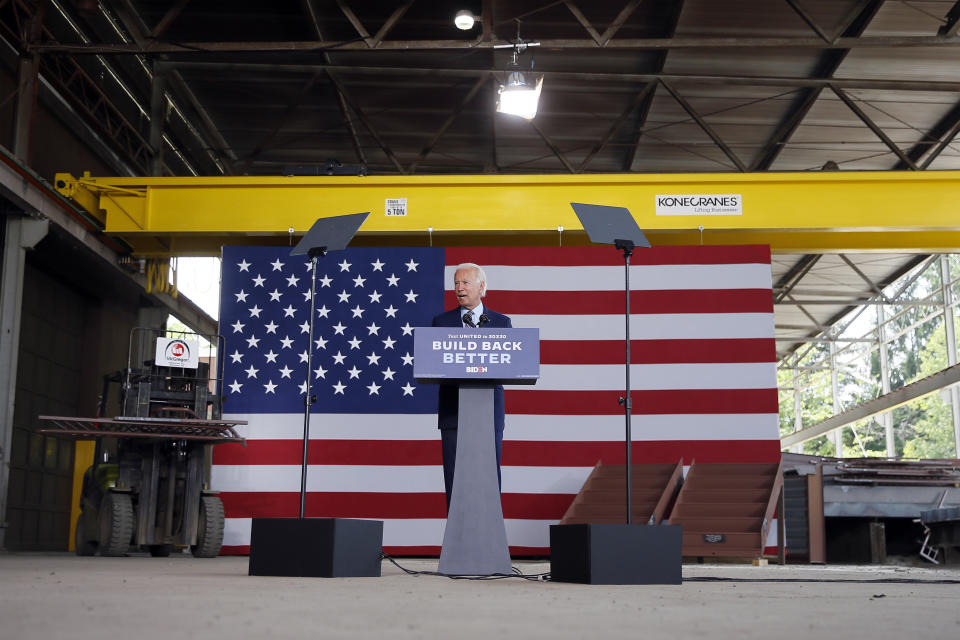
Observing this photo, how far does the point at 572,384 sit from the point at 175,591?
227 inches

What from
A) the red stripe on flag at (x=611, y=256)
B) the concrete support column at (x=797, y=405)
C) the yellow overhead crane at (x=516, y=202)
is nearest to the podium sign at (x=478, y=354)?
the red stripe on flag at (x=611, y=256)

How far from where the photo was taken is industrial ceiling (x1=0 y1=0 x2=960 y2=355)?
31.2ft

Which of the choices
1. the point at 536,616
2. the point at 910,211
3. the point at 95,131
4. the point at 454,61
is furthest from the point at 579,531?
the point at 95,131

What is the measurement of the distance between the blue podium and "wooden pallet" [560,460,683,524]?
3432 mm

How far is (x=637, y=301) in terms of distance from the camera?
28.7 ft

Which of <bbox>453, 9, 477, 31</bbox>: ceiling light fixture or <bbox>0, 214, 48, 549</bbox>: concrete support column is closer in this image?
<bbox>0, 214, 48, 549</bbox>: concrete support column

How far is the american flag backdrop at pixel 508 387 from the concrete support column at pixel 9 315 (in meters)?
1.85

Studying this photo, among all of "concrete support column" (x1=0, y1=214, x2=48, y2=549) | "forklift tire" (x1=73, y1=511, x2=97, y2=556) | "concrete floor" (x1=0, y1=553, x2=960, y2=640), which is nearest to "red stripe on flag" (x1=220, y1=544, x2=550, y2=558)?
"forklift tire" (x1=73, y1=511, x2=97, y2=556)

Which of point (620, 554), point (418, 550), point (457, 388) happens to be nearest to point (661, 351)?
point (418, 550)

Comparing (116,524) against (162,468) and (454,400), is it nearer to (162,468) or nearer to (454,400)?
(162,468)

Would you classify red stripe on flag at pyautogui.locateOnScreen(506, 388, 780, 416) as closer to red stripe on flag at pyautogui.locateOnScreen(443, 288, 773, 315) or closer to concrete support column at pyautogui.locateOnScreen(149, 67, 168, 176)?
red stripe on flag at pyautogui.locateOnScreen(443, 288, 773, 315)

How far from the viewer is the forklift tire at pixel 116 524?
7.04 metres

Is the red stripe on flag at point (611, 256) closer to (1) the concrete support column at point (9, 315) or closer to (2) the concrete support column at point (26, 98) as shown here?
(1) the concrete support column at point (9, 315)

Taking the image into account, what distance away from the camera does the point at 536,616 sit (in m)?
2.32
